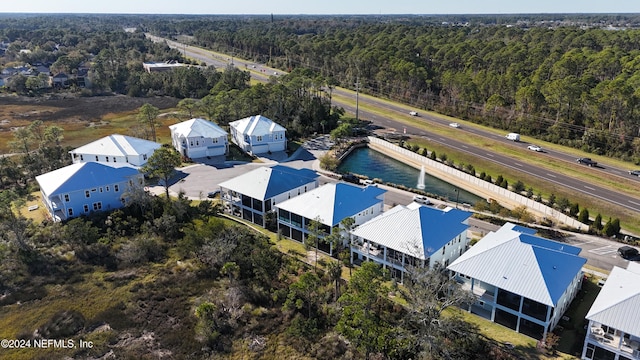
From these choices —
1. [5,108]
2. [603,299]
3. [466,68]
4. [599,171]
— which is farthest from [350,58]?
[603,299]

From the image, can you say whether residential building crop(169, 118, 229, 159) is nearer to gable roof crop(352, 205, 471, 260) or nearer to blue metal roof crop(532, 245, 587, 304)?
gable roof crop(352, 205, 471, 260)

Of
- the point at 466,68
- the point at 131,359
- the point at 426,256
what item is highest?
the point at 466,68

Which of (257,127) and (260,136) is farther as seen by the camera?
(257,127)

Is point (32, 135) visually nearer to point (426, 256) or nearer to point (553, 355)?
point (426, 256)

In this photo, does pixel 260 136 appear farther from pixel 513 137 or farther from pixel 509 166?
pixel 513 137

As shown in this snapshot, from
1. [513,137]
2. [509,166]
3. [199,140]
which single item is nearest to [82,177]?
[199,140]
